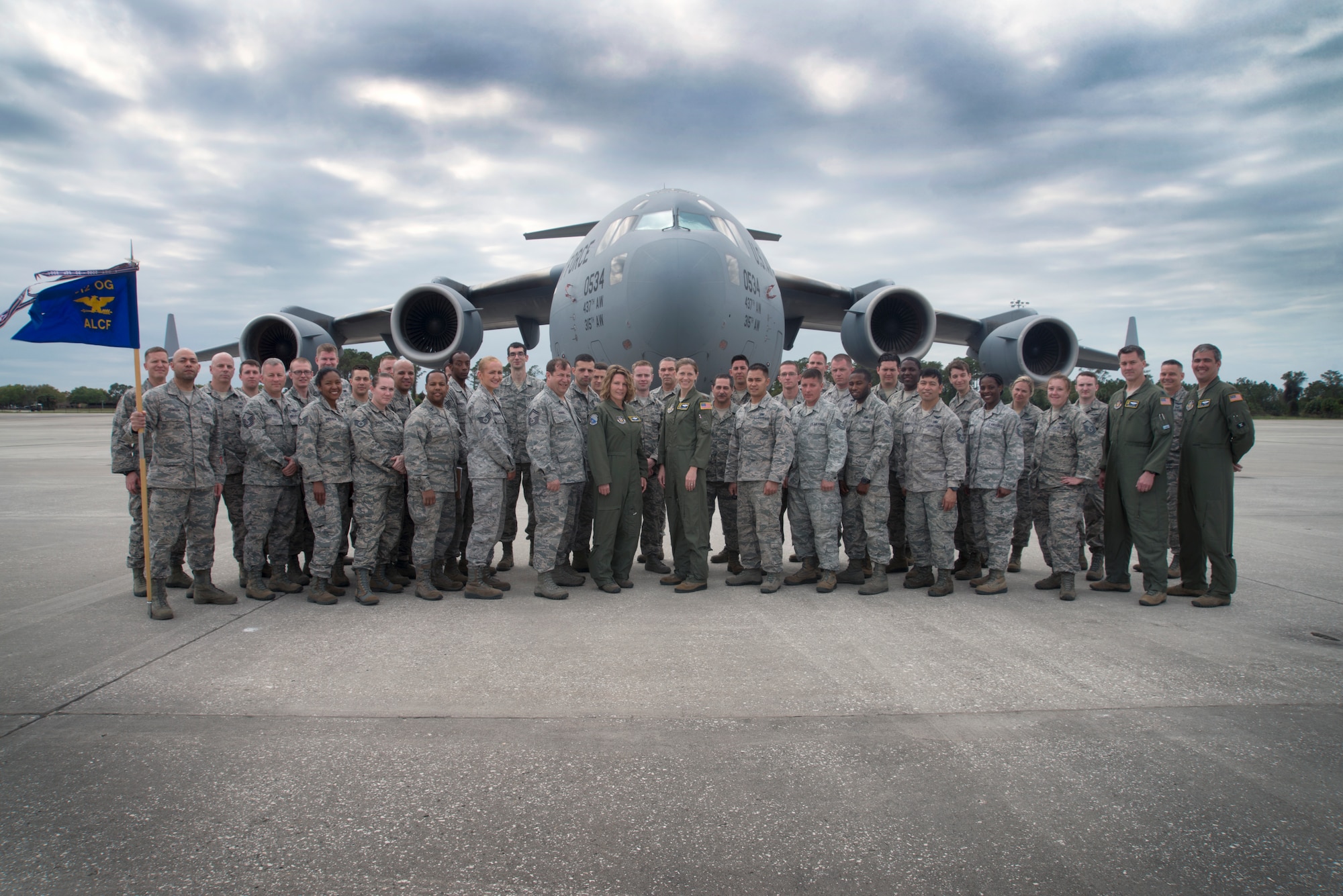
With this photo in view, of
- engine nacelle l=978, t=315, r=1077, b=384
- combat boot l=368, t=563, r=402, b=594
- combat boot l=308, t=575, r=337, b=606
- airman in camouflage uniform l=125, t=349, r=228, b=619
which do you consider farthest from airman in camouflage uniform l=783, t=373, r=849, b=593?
engine nacelle l=978, t=315, r=1077, b=384

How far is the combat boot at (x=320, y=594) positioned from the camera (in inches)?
191

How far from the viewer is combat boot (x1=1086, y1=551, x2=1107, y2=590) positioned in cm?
575

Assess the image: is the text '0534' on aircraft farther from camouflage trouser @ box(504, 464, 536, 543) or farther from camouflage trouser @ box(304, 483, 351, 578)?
camouflage trouser @ box(304, 483, 351, 578)

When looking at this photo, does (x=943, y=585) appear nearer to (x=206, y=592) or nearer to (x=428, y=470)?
(x=428, y=470)

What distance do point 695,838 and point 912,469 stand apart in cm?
383

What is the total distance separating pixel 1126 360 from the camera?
5258 mm

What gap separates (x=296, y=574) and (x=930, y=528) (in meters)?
4.89

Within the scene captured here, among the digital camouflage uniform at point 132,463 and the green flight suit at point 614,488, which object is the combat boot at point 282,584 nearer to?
the digital camouflage uniform at point 132,463

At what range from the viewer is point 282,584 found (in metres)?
5.12

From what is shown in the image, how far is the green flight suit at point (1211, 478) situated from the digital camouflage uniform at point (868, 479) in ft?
6.95

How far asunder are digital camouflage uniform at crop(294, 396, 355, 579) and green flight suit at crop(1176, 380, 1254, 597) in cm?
614

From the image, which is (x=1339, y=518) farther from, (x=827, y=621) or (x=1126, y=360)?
(x=827, y=621)

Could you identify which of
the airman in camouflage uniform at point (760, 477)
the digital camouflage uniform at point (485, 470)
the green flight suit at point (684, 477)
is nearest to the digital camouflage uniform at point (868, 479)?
→ the airman in camouflage uniform at point (760, 477)

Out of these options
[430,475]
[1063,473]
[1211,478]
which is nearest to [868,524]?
[1063,473]
